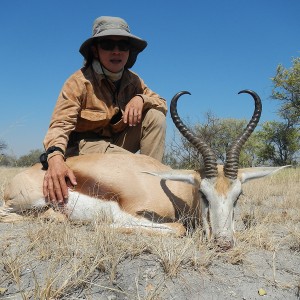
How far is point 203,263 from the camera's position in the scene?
2.69 metres

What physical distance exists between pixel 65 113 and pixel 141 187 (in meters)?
1.22

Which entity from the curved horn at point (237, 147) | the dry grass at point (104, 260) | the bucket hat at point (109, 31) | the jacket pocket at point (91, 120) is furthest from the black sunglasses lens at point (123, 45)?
the dry grass at point (104, 260)

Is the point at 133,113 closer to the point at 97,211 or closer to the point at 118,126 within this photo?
the point at 118,126

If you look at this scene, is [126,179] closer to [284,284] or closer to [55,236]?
[55,236]

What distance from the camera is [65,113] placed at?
4.39 metres

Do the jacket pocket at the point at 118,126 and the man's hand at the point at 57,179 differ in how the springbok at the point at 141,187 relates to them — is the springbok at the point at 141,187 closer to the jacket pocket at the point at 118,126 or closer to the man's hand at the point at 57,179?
the man's hand at the point at 57,179

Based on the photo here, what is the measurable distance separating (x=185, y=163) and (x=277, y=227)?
286 inches

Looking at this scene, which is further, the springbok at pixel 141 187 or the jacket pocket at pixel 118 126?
the jacket pocket at pixel 118 126

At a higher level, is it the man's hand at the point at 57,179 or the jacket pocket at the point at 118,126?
the jacket pocket at the point at 118,126

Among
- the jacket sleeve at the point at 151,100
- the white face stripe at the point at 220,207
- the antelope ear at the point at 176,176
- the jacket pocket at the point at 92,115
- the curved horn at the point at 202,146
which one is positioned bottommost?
the white face stripe at the point at 220,207

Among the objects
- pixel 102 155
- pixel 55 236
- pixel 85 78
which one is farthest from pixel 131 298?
pixel 85 78

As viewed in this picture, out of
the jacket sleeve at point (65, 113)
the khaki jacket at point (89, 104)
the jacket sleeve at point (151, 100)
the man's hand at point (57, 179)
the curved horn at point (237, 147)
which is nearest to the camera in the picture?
the curved horn at point (237, 147)

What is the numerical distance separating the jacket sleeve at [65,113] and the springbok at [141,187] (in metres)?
0.28

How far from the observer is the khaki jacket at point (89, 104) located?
4316 mm
